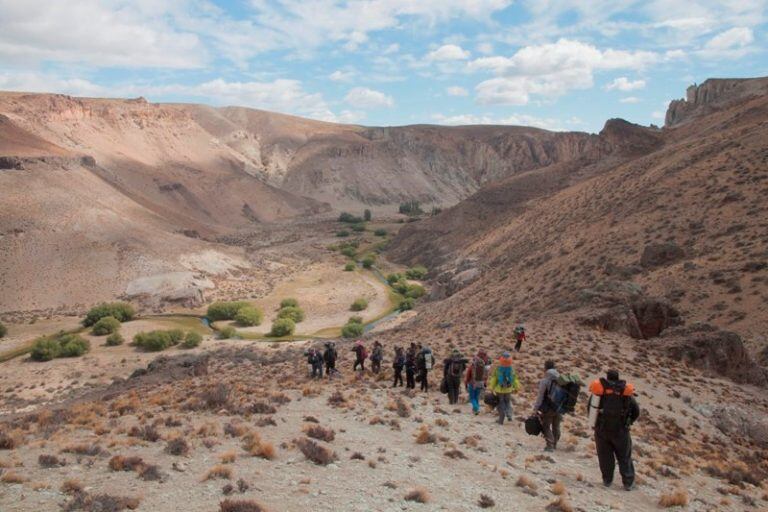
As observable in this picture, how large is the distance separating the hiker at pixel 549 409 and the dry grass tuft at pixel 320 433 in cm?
422

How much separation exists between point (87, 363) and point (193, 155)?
117737 mm

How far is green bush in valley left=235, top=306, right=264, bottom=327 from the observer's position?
56.4m

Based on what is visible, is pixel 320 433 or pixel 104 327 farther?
pixel 104 327

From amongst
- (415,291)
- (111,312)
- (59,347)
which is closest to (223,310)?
(111,312)

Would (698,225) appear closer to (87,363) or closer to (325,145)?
(87,363)

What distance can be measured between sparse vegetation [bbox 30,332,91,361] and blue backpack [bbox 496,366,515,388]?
38887 millimetres

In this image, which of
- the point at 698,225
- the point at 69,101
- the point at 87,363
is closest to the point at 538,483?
the point at 698,225

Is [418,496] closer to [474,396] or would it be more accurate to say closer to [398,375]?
[474,396]

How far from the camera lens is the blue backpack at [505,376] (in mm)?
13717

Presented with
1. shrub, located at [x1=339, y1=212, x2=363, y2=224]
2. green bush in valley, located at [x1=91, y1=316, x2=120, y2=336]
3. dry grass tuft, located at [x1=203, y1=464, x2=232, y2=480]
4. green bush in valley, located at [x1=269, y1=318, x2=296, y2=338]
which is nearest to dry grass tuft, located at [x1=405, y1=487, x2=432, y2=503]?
dry grass tuft, located at [x1=203, y1=464, x2=232, y2=480]

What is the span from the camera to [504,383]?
13883 millimetres

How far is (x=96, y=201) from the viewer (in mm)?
73312

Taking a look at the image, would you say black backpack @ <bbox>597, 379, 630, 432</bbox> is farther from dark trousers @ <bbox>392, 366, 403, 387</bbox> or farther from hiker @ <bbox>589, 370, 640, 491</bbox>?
dark trousers @ <bbox>392, 366, 403, 387</bbox>

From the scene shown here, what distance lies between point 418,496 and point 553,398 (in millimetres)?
3744
